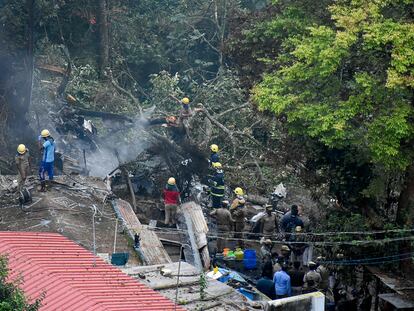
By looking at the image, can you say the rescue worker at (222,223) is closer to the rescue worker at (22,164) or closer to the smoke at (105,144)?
the smoke at (105,144)

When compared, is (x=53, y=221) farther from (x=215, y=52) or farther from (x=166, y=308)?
(x=215, y=52)

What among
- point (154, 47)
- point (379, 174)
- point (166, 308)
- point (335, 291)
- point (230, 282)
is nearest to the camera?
point (166, 308)

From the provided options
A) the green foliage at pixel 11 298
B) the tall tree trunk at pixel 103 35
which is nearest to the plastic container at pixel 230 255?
the green foliage at pixel 11 298

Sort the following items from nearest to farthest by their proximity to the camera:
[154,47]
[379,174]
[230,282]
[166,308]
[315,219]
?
[166,308]
[230,282]
[379,174]
[315,219]
[154,47]

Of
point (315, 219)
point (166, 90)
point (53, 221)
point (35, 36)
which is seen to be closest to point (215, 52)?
point (166, 90)

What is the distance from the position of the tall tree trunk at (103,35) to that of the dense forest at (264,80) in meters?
0.05

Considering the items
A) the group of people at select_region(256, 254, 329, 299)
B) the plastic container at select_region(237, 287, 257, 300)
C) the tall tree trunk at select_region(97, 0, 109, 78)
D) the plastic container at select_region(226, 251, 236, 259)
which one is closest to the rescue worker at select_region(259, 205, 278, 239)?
the plastic container at select_region(226, 251, 236, 259)

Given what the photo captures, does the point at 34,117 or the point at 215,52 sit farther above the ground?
the point at 215,52

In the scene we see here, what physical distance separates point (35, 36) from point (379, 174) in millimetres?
12539

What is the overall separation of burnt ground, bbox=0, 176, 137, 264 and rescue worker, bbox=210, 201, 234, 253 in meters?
2.39

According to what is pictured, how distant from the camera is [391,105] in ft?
50.6

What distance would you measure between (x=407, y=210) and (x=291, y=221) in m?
2.70

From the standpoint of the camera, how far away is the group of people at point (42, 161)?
17381mm

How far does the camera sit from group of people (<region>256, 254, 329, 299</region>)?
47.4ft
